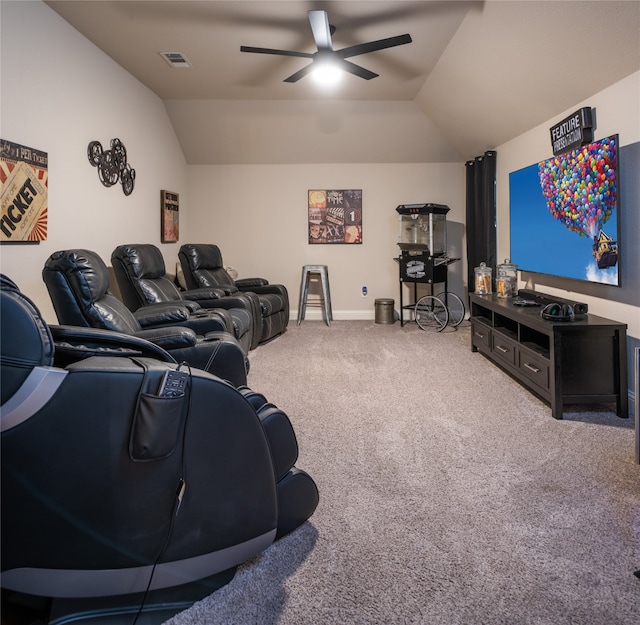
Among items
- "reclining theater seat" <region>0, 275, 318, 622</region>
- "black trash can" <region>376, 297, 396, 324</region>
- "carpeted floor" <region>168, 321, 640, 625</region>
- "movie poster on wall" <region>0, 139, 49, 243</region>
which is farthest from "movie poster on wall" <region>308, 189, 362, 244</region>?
"reclining theater seat" <region>0, 275, 318, 622</region>

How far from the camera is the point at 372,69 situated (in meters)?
4.93

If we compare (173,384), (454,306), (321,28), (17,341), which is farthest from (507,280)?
(17,341)

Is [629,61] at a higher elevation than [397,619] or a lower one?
higher

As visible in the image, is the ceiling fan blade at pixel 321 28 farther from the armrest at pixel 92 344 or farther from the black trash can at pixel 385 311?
the black trash can at pixel 385 311

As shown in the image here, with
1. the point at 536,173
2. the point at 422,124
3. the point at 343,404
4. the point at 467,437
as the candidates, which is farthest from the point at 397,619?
the point at 422,124

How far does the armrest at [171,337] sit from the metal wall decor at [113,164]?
210 centimetres

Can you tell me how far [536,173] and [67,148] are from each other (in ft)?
12.5

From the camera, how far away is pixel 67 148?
12.8 ft

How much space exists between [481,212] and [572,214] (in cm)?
252

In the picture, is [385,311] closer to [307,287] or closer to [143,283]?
[307,287]

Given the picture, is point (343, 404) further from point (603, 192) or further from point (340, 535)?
point (603, 192)

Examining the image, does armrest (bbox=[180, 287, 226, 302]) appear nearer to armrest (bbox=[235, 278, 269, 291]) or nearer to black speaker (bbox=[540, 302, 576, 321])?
armrest (bbox=[235, 278, 269, 291])

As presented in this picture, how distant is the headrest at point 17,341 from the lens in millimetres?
1095

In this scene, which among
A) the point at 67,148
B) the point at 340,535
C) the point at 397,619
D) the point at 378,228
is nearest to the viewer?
the point at 397,619
